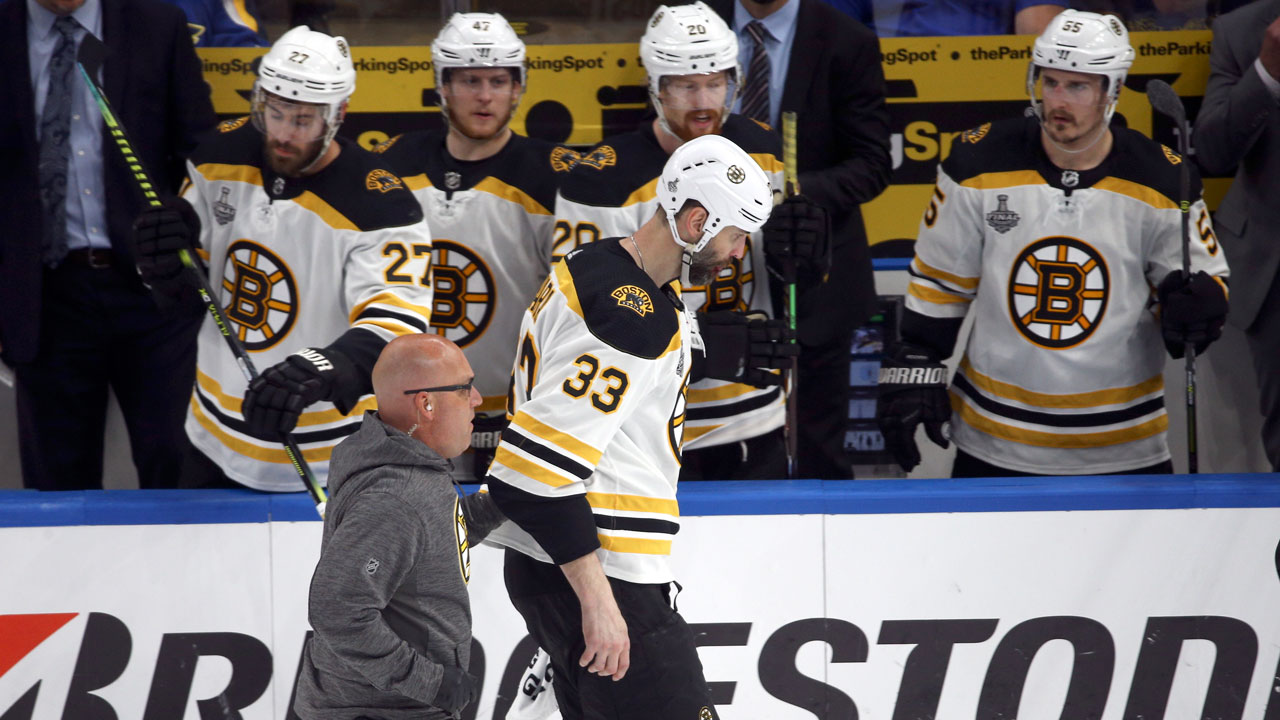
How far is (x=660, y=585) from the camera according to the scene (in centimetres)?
249

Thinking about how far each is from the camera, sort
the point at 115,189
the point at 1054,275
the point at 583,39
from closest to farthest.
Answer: the point at 1054,275
the point at 115,189
the point at 583,39

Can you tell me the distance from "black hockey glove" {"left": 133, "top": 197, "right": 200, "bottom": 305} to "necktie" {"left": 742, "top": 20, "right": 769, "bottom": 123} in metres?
1.61

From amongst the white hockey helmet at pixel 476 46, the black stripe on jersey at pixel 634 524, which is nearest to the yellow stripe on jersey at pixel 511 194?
the white hockey helmet at pixel 476 46

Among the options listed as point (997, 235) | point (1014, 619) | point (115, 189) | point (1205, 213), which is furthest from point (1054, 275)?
point (115, 189)

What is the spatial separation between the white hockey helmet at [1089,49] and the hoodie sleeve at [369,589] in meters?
2.12

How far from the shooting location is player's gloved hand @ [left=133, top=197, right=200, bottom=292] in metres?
3.20

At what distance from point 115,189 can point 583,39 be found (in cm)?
167

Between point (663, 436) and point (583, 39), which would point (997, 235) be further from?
point (583, 39)

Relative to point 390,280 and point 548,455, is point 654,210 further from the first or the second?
point 548,455

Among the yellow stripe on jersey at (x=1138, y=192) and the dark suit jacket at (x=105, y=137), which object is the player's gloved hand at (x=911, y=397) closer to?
the yellow stripe on jersey at (x=1138, y=192)

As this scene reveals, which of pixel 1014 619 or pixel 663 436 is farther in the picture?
pixel 1014 619

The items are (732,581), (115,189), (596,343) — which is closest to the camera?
(596,343)

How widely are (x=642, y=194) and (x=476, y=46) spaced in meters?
0.65

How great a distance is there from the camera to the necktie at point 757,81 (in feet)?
12.7
